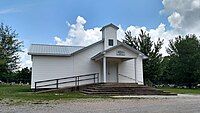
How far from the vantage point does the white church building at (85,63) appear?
23.6 meters

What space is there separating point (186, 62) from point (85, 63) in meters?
22.5

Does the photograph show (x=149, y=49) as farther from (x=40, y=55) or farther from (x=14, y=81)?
(x=14, y=81)

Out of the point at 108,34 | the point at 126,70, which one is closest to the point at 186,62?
the point at 126,70

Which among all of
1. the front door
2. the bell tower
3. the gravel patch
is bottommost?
the gravel patch

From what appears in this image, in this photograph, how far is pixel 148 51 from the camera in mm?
35062

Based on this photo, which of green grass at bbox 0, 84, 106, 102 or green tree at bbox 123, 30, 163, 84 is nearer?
green grass at bbox 0, 84, 106, 102

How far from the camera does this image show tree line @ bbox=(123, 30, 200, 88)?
113 ft

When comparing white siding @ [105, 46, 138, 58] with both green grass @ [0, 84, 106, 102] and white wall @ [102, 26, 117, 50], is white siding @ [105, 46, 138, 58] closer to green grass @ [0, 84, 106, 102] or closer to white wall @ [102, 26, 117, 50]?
white wall @ [102, 26, 117, 50]

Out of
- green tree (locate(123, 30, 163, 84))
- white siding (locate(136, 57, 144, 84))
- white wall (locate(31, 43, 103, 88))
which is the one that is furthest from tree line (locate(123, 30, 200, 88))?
white wall (locate(31, 43, 103, 88))

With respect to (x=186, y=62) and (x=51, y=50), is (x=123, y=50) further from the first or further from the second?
(x=186, y=62)

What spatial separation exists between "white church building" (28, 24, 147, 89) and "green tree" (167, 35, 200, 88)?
17.3 metres

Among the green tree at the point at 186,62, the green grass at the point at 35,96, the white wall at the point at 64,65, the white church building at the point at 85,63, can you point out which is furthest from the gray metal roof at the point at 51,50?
the green tree at the point at 186,62

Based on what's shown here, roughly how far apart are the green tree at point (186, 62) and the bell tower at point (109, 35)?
19218 millimetres

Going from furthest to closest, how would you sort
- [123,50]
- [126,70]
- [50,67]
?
[126,70] → [50,67] → [123,50]
